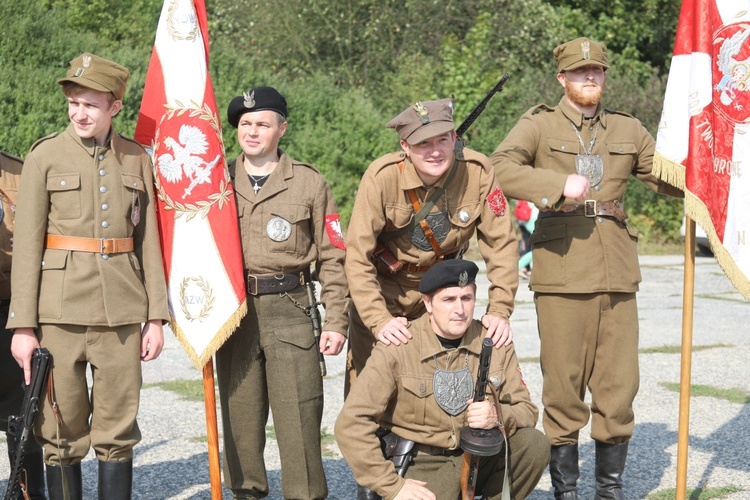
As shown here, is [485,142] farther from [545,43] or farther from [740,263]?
[740,263]

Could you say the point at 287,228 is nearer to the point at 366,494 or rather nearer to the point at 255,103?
the point at 255,103

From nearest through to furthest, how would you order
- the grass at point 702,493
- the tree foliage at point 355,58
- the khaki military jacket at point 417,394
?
the khaki military jacket at point 417,394 → the grass at point 702,493 → the tree foliage at point 355,58

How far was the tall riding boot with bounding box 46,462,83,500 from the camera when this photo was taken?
4457 mm

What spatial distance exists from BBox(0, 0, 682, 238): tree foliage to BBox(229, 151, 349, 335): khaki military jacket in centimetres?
1007

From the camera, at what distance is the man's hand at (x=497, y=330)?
14.5ft

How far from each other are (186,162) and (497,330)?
62.9 inches

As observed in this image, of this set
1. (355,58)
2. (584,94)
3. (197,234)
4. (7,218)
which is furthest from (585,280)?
(355,58)

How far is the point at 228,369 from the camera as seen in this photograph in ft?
16.1

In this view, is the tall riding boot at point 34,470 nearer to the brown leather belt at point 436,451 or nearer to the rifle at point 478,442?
the brown leather belt at point 436,451

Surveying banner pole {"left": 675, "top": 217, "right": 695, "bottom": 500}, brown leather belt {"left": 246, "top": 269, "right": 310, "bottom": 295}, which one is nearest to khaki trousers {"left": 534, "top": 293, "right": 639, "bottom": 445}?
banner pole {"left": 675, "top": 217, "right": 695, "bottom": 500}

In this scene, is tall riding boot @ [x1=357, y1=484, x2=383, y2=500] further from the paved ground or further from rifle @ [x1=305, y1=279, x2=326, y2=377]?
the paved ground

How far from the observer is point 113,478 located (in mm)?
4492

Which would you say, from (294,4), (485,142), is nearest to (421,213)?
(485,142)

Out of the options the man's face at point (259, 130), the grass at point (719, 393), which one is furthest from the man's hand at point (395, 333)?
the grass at point (719, 393)
